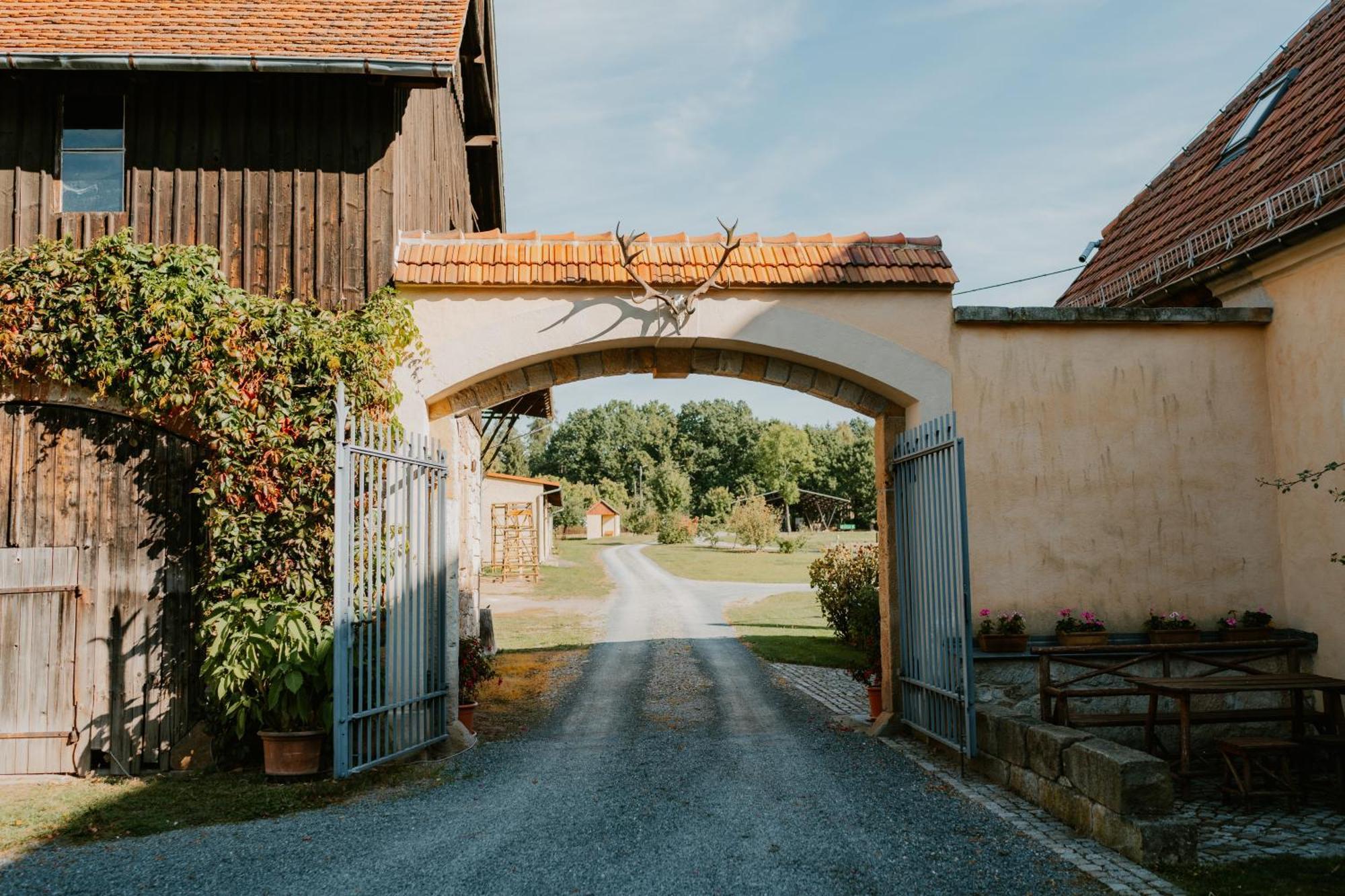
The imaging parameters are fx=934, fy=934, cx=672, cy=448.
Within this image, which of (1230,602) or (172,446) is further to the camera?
(1230,602)

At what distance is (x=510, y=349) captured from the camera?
7.61 meters

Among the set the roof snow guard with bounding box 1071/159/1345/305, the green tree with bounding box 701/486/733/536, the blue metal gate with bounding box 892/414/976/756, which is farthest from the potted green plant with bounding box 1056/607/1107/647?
the green tree with bounding box 701/486/733/536

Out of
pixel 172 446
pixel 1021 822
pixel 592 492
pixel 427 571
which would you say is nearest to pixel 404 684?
pixel 427 571

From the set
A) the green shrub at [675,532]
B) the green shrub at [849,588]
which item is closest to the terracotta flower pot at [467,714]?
the green shrub at [849,588]

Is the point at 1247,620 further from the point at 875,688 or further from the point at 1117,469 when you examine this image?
the point at 875,688

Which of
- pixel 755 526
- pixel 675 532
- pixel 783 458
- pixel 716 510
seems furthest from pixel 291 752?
pixel 783 458

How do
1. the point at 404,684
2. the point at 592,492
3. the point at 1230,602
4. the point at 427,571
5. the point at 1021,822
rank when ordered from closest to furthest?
the point at 1021,822
the point at 404,684
the point at 427,571
the point at 1230,602
the point at 592,492

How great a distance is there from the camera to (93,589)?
710 centimetres

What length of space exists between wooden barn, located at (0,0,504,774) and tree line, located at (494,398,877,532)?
49.7 m

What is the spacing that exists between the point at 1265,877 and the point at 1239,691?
6.06ft

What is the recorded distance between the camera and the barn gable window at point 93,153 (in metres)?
7.66

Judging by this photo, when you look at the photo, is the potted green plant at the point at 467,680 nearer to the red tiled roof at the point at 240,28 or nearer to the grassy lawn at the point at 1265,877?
the red tiled roof at the point at 240,28

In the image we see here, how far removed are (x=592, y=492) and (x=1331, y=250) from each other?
2188 inches

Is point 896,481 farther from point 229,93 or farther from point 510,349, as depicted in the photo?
point 229,93
